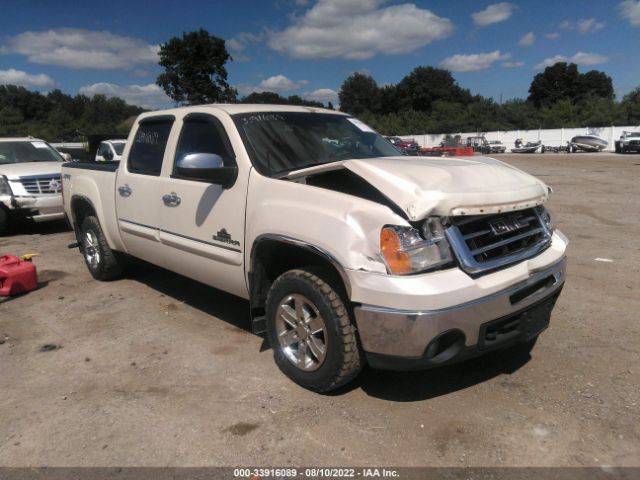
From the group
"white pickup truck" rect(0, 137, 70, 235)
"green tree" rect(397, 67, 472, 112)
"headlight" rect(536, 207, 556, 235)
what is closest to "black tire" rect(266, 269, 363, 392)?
"headlight" rect(536, 207, 556, 235)

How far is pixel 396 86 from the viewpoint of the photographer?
109812 mm

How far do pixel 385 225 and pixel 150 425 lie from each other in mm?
1806

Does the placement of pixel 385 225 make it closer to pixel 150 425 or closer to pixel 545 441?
pixel 545 441

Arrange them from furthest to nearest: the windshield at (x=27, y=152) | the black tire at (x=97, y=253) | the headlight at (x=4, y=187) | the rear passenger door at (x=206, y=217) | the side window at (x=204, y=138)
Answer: the windshield at (x=27, y=152), the headlight at (x=4, y=187), the black tire at (x=97, y=253), the side window at (x=204, y=138), the rear passenger door at (x=206, y=217)

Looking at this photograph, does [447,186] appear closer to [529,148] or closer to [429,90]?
[529,148]

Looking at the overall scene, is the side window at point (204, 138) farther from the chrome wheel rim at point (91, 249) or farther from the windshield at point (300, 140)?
the chrome wheel rim at point (91, 249)

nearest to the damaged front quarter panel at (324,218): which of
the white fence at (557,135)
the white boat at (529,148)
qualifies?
the white boat at (529,148)

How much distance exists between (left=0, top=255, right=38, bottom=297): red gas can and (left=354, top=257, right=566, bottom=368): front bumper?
14.5 ft

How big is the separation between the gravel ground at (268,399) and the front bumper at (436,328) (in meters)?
0.45

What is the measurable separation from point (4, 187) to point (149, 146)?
226 inches

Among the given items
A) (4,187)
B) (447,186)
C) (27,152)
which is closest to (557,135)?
(27,152)

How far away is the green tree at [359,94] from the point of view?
393 feet

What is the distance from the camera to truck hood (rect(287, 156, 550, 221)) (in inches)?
106

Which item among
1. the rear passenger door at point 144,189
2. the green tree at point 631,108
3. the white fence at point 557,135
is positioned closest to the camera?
the rear passenger door at point 144,189
